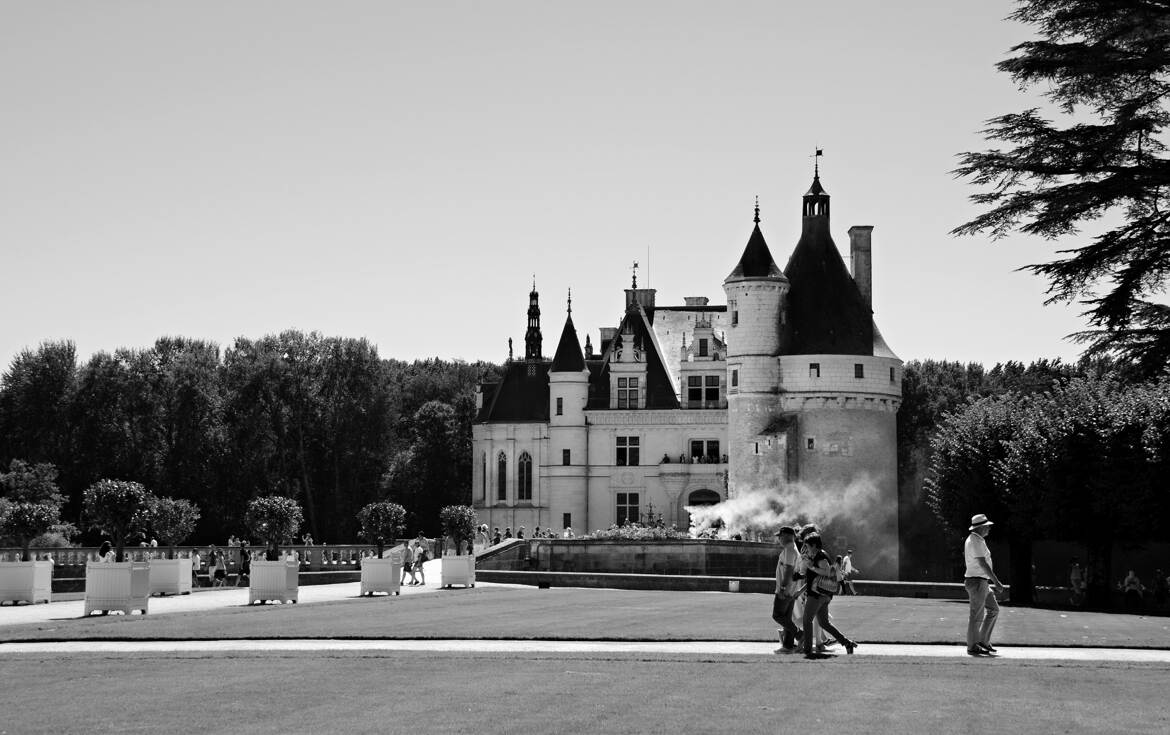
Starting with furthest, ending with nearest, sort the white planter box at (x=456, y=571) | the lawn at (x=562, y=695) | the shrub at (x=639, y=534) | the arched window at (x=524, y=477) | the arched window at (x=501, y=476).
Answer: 1. the arched window at (x=501, y=476)
2. the arched window at (x=524, y=477)
3. the shrub at (x=639, y=534)
4. the white planter box at (x=456, y=571)
5. the lawn at (x=562, y=695)

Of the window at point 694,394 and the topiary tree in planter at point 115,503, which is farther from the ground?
the window at point 694,394

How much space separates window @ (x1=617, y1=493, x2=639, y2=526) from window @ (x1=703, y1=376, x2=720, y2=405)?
19.0 feet

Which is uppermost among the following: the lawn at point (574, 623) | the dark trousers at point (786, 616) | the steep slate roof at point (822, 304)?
the steep slate roof at point (822, 304)

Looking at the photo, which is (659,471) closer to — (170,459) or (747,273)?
(747,273)

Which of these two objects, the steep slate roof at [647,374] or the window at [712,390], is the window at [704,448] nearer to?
the window at [712,390]

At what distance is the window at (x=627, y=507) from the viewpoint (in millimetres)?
73750

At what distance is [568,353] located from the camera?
7544 cm

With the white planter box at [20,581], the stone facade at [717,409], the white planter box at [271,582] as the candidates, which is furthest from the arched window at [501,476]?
the white planter box at [271,582]

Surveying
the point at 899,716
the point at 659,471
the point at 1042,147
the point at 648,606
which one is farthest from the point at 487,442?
the point at 899,716

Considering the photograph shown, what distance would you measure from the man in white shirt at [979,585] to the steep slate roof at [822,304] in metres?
44.8

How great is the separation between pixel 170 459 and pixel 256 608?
187ft

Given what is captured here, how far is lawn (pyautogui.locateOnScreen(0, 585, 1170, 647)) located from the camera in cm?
2277

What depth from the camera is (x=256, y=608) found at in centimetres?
2972

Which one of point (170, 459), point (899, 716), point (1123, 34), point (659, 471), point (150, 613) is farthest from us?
point (170, 459)
